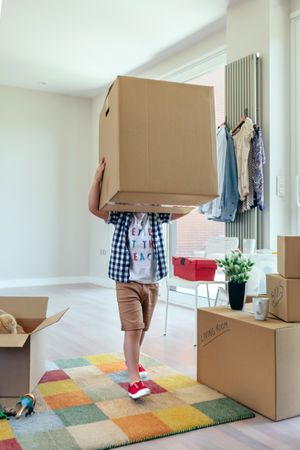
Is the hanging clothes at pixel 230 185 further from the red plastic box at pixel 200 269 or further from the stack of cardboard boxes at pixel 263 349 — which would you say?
the stack of cardboard boxes at pixel 263 349

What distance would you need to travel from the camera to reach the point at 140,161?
175 centimetres

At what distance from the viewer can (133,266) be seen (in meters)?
2.09

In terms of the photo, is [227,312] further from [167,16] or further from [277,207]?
[167,16]

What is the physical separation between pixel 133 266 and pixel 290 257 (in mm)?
674

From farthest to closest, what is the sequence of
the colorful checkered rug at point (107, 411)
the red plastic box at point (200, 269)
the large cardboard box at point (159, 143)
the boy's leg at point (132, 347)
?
the red plastic box at point (200, 269) → the boy's leg at point (132, 347) → the large cardboard box at point (159, 143) → the colorful checkered rug at point (107, 411)

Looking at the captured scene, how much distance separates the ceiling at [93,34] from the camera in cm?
396

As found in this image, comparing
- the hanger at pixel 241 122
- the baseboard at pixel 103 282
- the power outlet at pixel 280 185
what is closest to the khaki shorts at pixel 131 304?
the power outlet at pixel 280 185

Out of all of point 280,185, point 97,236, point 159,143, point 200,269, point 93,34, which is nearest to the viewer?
point 159,143

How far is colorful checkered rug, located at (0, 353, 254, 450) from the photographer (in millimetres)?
1637

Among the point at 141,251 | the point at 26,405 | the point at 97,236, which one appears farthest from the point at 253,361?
the point at 97,236

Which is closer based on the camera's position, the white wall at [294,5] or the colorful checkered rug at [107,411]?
the colorful checkered rug at [107,411]

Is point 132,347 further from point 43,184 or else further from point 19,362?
point 43,184

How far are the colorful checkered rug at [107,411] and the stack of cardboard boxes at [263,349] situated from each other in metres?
0.08

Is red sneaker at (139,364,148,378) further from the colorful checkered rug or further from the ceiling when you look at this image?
the ceiling
